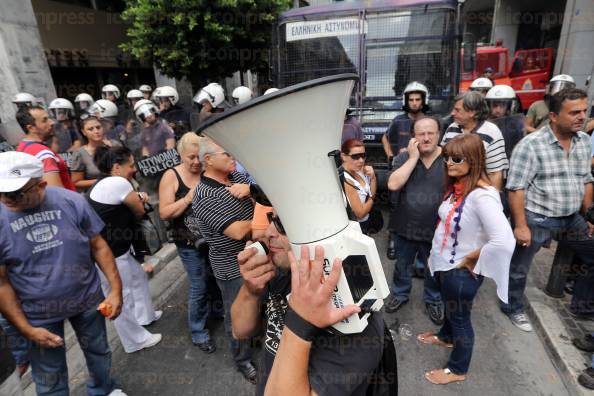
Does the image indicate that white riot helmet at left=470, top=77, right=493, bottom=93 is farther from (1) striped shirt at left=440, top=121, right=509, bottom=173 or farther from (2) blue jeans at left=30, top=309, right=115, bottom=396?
(2) blue jeans at left=30, top=309, right=115, bottom=396

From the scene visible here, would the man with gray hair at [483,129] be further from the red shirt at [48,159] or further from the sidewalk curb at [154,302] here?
the red shirt at [48,159]

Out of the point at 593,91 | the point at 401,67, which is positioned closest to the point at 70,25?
the point at 401,67

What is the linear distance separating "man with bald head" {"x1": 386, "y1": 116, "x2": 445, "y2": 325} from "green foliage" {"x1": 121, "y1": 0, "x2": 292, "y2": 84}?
6140 mm

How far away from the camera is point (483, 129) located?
A: 11.0 ft

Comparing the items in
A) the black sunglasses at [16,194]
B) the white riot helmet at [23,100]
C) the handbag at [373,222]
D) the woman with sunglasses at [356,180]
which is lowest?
the handbag at [373,222]

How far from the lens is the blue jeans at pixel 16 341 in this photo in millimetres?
2170

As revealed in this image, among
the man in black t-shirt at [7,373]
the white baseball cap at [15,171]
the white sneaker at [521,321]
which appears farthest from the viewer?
the white sneaker at [521,321]

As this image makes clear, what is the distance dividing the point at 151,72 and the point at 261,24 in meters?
6.65

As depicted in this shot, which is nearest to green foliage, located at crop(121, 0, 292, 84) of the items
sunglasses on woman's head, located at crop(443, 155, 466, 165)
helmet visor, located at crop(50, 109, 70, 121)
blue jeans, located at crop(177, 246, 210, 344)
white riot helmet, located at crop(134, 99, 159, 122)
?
helmet visor, located at crop(50, 109, 70, 121)

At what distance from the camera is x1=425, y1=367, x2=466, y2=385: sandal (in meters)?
2.61

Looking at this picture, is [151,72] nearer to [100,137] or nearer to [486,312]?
[100,137]

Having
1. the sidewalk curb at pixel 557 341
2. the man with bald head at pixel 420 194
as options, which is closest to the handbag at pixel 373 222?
the man with bald head at pixel 420 194

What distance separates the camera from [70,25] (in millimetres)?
9570

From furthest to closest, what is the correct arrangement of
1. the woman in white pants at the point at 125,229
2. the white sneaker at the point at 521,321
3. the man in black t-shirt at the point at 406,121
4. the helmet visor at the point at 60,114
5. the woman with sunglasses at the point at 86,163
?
1. the helmet visor at the point at 60,114
2. the man in black t-shirt at the point at 406,121
3. the woman with sunglasses at the point at 86,163
4. the white sneaker at the point at 521,321
5. the woman in white pants at the point at 125,229
